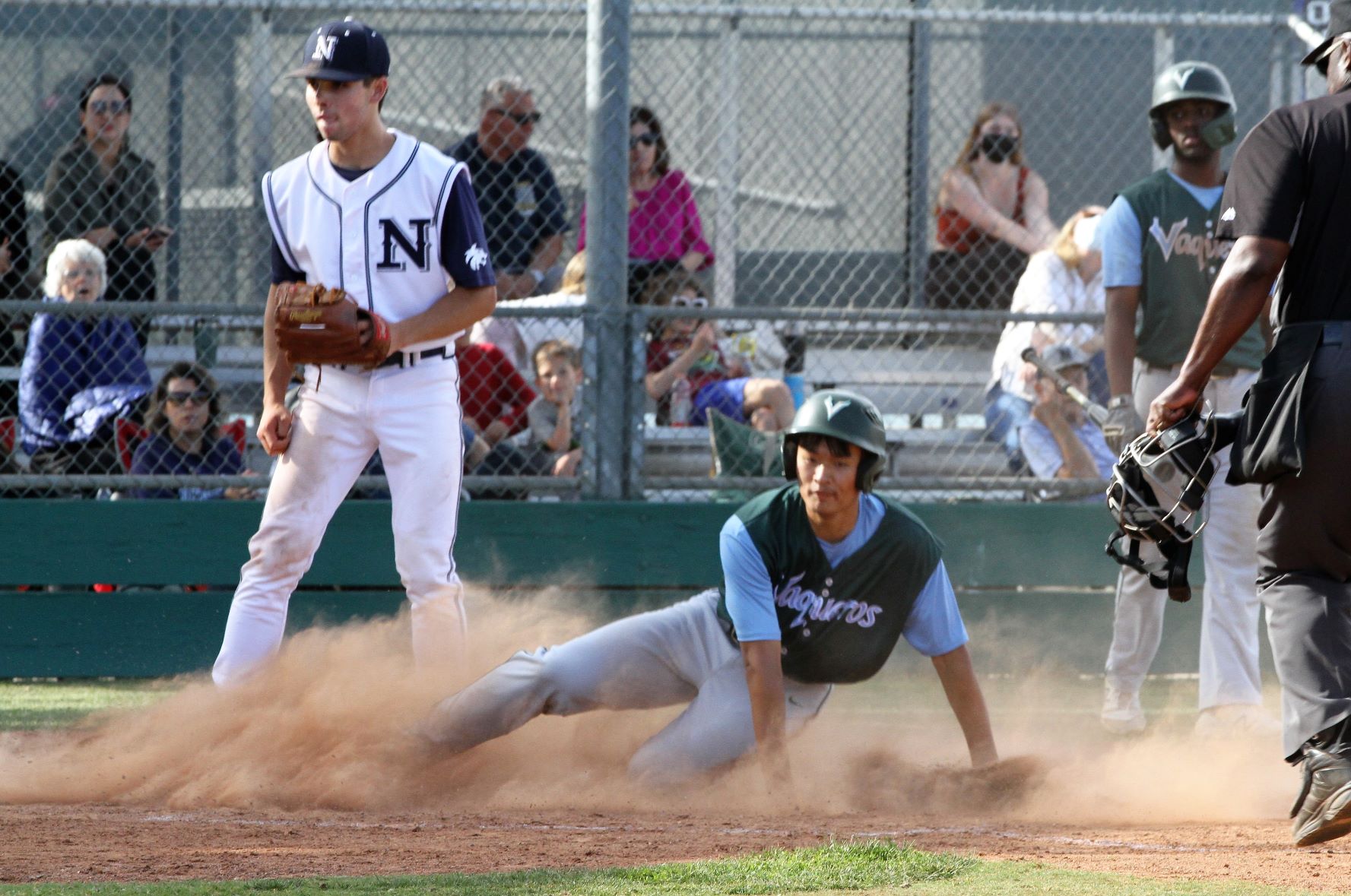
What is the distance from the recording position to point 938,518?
7227 millimetres


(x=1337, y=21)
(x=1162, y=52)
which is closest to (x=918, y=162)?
(x=1162, y=52)

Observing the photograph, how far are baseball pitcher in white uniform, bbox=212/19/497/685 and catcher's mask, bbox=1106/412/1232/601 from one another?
2045 millimetres

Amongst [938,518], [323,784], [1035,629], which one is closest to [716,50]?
[938,518]

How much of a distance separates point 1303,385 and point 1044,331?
3.83 meters

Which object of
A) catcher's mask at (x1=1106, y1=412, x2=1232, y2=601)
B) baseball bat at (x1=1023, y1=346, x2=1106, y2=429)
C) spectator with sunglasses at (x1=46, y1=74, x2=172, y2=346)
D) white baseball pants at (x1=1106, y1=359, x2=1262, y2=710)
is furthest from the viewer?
spectator with sunglasses at (x1=46, y1=74, x2=172, y2=346)

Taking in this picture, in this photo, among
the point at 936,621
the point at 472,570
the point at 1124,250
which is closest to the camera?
the point at 936,621

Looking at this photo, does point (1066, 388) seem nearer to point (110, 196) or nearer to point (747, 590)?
point (747, 590)

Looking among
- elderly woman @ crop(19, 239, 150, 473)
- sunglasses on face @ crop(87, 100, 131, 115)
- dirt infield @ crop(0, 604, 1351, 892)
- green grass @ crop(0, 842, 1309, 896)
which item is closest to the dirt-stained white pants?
dirt infield @ crop(0, 604, 1351, 892)

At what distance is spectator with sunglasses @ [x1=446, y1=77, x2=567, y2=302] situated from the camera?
293 inches

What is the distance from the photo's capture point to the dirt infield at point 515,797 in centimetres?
372

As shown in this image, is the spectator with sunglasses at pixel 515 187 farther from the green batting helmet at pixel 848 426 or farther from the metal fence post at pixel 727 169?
the green batting helmet at pixel 848 426

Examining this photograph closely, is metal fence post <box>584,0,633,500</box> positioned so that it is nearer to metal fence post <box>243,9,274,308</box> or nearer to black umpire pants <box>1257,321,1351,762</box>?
metal fence post <box>243,9,274,308</box>

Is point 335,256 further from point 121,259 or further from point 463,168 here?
point 121,259

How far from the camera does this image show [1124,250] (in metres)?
5.97
